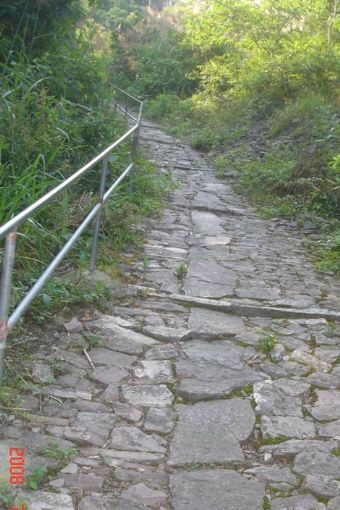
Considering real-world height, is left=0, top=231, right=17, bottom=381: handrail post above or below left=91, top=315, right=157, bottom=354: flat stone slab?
above

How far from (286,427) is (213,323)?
1.40 meters

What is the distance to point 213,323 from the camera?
4430mm

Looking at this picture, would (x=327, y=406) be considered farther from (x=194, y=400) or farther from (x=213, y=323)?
(x=213, y=323)

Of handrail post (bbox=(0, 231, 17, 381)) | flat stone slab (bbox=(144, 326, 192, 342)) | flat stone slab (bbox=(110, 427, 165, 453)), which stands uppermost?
handrail post (bbox=(0, 231, 17, 381))

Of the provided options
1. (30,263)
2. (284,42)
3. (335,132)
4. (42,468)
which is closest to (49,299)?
(30,263)

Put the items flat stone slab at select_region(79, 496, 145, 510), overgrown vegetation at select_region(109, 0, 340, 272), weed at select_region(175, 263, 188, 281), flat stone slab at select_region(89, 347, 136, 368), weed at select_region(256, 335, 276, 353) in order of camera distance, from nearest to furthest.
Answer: flat stone slab at select_region(79, 496, 145, 510), flat stone slab at select_region(89, 347, 136, 368), weed at select_region(256, 335, 276, 353), weed at select_region(175, 263, 188, 281), overgrown vegetation at select_region(109, 0, 340, 272)

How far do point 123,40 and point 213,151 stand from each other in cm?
1284

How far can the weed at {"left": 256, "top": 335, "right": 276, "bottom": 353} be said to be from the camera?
4.01 meters

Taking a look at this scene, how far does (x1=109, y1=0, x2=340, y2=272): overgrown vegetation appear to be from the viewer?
9.01 metres

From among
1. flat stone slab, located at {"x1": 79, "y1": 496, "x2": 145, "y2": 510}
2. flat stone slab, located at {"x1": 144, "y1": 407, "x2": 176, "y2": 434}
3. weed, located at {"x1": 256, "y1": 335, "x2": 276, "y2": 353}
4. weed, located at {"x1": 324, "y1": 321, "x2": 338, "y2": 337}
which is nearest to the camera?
flat stone slab, located at {"x1": 79, "y1": 496, "x2": 145, "y2": 510}

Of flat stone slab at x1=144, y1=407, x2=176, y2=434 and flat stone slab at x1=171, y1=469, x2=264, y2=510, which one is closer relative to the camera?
flat stone slab at x1=171, y1=469, x2=264, y2=510

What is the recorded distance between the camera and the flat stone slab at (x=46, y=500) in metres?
2.29

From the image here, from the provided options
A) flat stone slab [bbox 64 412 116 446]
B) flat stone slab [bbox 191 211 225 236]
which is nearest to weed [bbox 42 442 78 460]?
flat stone slab [bbox 64 412 116 446]

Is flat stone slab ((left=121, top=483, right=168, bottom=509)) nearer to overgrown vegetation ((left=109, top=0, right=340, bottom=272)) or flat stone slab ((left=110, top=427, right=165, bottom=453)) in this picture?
flat stone slab ((left=110, top=427, right=165, bottom=453))
